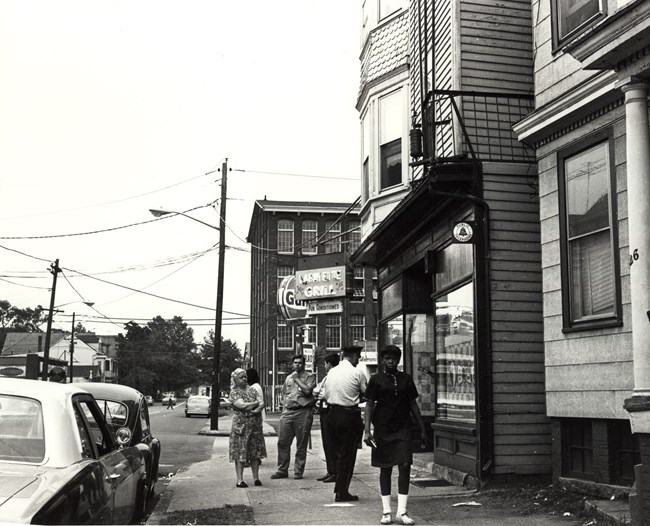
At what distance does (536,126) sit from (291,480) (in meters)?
6.26

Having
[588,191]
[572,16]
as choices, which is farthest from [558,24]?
[588,191]

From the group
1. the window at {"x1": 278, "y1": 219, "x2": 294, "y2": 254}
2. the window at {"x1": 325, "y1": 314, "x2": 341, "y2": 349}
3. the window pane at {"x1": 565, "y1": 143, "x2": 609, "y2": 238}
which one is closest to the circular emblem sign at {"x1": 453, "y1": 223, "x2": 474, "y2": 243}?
the window pane at {"x1": 565, "y1": 143, "x2": 609, "y2": 238}

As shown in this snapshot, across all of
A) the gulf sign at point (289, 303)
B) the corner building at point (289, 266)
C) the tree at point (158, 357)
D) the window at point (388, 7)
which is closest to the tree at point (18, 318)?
the tree at point (158, 357)

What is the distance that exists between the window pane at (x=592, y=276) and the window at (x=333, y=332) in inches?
1870

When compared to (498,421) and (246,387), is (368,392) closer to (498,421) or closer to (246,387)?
(498,421)

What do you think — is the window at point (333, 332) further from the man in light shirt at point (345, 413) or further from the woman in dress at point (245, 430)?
the man in light shirt at point (345, 413)

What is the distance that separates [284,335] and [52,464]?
56345mm

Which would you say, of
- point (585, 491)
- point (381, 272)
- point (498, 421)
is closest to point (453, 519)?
point (585, 491)

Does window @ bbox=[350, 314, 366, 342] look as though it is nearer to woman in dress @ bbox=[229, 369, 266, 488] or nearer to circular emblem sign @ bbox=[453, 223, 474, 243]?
woman in dress @ bbox=[229, 369, 266, 488]

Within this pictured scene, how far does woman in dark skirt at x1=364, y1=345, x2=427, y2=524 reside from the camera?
8.47 m

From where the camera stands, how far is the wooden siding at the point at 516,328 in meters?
10.7

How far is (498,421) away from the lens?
A: 35.2ft

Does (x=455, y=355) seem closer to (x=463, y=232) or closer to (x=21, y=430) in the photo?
(x=463, y=232)

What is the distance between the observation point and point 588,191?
9.12 m
